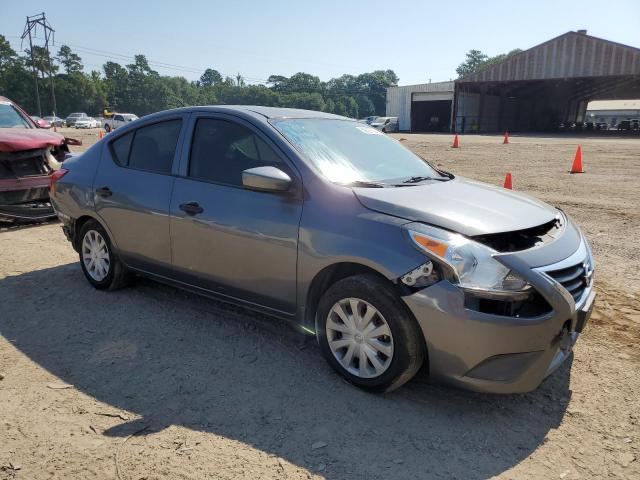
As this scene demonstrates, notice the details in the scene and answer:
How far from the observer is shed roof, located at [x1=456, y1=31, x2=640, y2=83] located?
39.2 meters

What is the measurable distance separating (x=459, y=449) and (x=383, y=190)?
1.62 metres

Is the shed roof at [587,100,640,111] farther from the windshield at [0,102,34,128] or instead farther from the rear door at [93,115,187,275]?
the rear door at [93,115,187,275]

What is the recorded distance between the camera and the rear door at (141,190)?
4215 mm

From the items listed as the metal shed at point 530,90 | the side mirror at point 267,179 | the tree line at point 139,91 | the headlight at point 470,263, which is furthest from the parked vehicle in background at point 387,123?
the headlight at point 470,263

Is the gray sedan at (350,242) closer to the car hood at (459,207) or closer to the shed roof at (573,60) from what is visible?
the car hood at (459,207)

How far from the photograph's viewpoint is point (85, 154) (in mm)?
5020

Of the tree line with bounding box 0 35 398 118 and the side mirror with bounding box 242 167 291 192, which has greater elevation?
the tree line with bounding box 0 35 398 118

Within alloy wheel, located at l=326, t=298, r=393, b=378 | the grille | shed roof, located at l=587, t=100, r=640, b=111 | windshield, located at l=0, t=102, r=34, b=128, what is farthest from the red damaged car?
shed roof, located at l=587, t=100, r=640, b=111

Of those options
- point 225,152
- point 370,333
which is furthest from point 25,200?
point 370,333

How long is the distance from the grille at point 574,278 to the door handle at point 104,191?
146 inches

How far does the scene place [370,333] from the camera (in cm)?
307

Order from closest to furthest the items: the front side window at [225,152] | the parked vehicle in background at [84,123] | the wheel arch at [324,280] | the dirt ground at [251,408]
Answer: the dirt ground at [251,408]
the wheel arch at [324,280]
the front side window at [225,152]
the parked vehicle in background at [84,123]

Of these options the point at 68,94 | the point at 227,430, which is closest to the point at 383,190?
the point at 227,430

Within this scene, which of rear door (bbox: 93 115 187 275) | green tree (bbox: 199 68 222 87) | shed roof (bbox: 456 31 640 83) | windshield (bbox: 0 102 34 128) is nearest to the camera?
rear door (bbox: 93 115 187 275)
